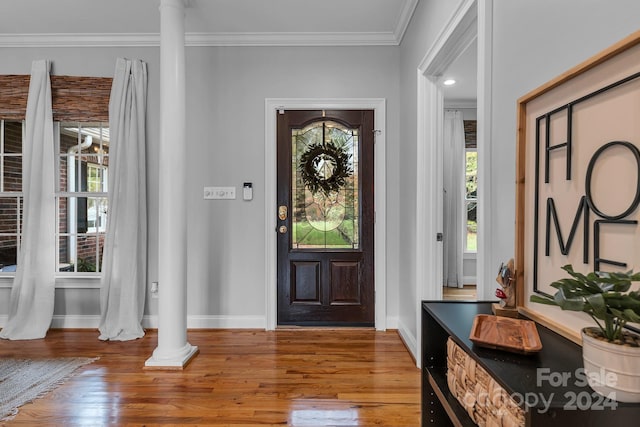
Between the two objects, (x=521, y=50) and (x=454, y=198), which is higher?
(x=521, y=50)

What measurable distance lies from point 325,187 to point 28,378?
8.40 feet

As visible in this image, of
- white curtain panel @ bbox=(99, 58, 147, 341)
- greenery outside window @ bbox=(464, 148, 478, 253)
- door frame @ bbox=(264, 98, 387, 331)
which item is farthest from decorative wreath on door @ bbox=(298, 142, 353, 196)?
greenery outside window @ bbox=(464, 148, 478, 253)

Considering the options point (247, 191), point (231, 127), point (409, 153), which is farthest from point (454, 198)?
point (231, 127)

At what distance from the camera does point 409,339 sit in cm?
280

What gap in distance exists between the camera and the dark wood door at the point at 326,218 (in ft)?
10.8

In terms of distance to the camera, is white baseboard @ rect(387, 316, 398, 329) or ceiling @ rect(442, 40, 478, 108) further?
ceiling @ rect(442, 40, 478, 108)

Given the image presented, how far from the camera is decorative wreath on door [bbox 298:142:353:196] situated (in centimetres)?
328

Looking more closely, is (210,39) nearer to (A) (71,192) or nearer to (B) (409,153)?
(A) (71,192)

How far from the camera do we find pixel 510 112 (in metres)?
1.36

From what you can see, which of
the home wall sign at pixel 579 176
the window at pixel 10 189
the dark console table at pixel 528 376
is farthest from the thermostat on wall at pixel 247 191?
the home wall sign at pixel 579 176

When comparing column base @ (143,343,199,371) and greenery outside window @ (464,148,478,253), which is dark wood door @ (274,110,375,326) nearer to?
column base @ (143,343,199,371)

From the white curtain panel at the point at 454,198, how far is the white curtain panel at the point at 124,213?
3926 mm

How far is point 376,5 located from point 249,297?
106 inches

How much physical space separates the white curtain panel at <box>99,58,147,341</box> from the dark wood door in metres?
1.25
